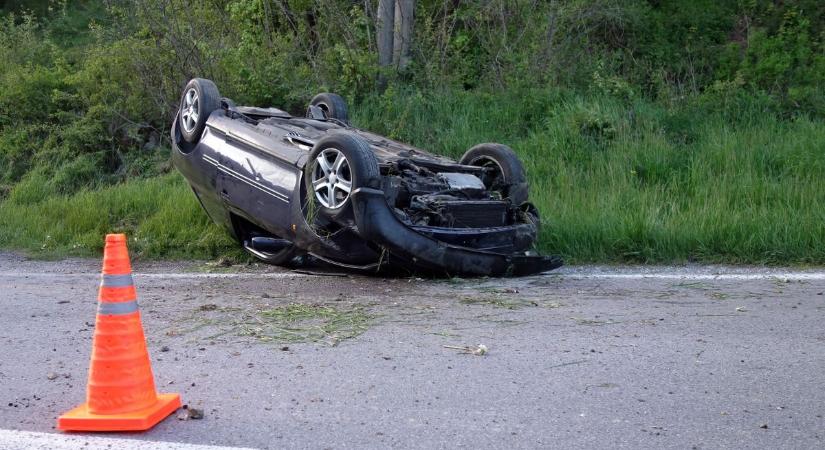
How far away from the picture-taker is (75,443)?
3742 millimetres

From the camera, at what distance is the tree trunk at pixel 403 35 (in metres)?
13.0

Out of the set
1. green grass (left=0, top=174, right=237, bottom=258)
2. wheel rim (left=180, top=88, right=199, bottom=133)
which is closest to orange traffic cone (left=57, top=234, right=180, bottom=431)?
wheel rim (left=180, top=88, right=199, bottom=133)

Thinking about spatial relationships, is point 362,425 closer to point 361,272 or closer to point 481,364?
point 481,364

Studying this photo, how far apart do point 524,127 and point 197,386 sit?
7.79 m

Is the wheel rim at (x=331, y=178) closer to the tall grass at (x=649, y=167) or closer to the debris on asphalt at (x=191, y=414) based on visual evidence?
the tall grass at (x=649, y=167)

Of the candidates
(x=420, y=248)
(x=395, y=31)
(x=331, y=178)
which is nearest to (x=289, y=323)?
(x=420, y=248)

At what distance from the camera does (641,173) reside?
9961 millimetres

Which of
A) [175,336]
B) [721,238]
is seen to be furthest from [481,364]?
[721,238]

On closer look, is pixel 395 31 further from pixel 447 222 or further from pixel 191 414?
pixel 191 414

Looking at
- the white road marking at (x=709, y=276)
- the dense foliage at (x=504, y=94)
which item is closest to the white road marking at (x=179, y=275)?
the dense foliage at (x=504, y=94)

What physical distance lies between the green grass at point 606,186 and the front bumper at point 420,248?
1.41 meters

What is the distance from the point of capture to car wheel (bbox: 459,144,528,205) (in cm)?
785

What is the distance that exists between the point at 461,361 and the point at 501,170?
11.3 ft

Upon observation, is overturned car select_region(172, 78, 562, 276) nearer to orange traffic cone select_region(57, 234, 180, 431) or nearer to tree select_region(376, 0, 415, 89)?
orange traffic cone select_region(57, 234, 180, 431)
